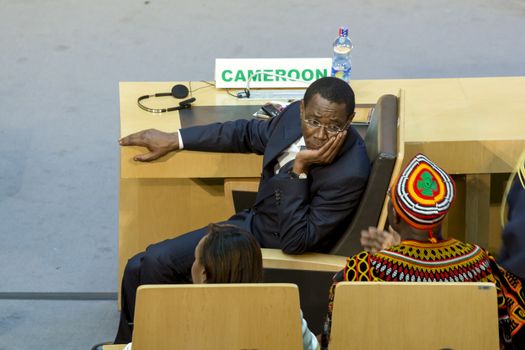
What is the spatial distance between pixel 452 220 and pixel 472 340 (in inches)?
67.5

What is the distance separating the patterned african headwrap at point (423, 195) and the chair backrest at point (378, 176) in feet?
1.25

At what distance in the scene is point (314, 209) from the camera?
11.1 feet

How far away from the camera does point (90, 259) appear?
4504 millimetres

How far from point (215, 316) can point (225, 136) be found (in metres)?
1.46

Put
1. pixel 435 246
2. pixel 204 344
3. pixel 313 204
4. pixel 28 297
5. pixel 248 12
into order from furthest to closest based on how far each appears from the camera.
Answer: pixel 248 12, pixel 28 297, pixel 313 204, pixel 435 246, pixel 204 344

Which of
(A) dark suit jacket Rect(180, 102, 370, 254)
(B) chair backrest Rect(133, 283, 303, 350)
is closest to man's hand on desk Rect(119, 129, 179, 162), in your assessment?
(A) dark suit jacket Rect(180, 102, 370, 254)

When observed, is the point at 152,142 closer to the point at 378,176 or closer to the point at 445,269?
the point at 378,176

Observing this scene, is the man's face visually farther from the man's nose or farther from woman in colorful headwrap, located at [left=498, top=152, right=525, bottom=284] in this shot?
woman in colorful headwrap, located at [left=498, top=152, right=525, bottom=284]

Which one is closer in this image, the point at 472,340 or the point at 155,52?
the point at 472,340

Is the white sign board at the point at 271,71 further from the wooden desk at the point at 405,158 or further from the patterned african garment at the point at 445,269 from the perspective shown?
the patterned african garment at the point at 445,269

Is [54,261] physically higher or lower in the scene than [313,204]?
lower

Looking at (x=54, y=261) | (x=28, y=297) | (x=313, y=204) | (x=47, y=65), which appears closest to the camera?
(x=313, y=204)

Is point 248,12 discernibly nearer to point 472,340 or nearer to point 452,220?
point 452,220

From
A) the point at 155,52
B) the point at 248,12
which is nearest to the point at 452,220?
the point at 155,52
